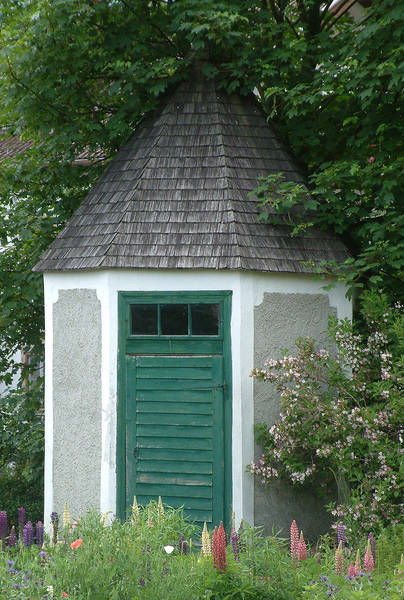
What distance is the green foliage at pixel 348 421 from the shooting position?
6.87 m

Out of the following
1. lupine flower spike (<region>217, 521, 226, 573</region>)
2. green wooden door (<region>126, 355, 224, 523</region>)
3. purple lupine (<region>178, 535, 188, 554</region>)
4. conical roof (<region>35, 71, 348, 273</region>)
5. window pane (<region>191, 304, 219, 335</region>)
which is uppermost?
conical roof (<region>35, 71, 348, 273</region>)

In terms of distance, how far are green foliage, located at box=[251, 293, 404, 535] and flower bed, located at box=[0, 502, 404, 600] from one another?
5.47 feet

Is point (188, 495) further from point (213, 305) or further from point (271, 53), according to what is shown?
point (271, 53)

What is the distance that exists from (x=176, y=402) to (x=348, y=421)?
1.59 meters

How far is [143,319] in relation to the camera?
7.64 meters

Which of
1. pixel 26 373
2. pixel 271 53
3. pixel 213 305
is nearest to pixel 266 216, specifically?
pixel 213 305

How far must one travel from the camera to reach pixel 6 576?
457cm

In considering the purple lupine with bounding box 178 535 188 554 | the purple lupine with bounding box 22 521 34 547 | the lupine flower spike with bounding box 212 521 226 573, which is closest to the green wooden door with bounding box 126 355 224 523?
the purple lupine with bounding box 178 535 188 554

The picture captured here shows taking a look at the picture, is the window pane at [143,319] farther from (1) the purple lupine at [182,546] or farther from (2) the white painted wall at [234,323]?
(1) the purple lupine at [182,546]

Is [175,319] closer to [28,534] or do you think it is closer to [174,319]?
[174,319]

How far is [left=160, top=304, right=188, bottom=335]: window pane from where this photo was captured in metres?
7.56

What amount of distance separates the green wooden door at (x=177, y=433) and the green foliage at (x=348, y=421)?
Answer: 0.43 m

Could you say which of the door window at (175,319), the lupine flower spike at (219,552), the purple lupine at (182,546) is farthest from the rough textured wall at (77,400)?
the lupine flower spike at (219,552)

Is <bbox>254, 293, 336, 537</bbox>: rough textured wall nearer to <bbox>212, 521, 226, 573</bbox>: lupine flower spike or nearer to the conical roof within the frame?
the conical roof
